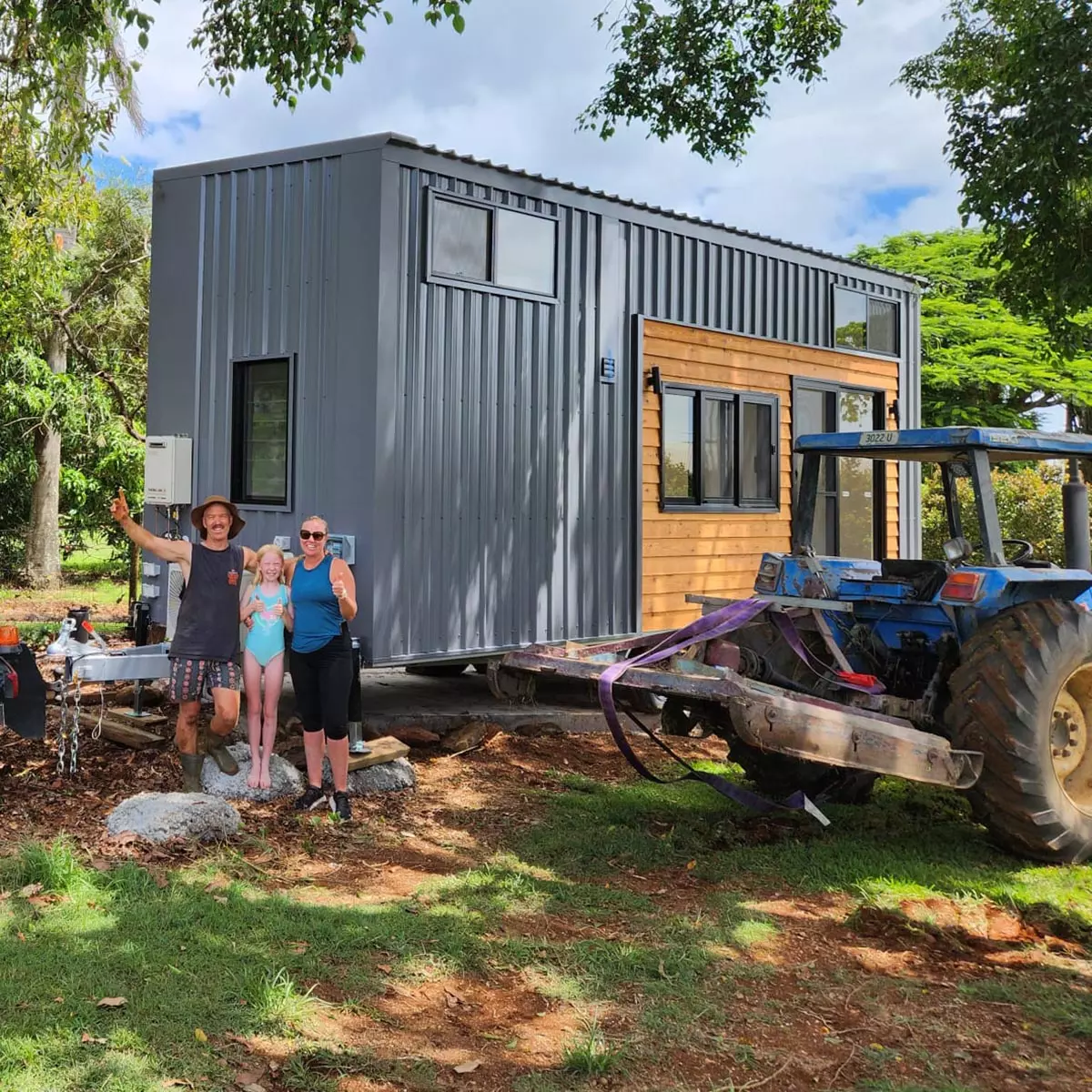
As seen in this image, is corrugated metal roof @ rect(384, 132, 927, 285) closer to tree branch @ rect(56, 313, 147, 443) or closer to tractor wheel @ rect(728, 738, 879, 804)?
tractor wheel @ rect(728, 738, 879, 804)

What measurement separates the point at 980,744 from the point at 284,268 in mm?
5494

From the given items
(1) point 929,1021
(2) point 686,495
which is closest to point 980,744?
(1) point 929,1021

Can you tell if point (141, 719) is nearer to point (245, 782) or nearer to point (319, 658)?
point (245, 782)

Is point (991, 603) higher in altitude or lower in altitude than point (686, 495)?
lower

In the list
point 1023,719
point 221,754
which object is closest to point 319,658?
point 221,754

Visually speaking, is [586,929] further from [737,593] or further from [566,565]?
[737,593]

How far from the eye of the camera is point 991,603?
5906 mm

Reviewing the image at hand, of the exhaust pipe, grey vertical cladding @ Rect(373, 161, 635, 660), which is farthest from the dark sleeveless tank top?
the exhaust pipe

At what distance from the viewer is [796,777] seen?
675 cm

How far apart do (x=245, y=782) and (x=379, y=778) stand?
820mm

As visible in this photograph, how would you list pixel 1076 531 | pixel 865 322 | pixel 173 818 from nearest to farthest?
1. pixel 173 818
2. pixel 1076 531
3. pixel 865 322

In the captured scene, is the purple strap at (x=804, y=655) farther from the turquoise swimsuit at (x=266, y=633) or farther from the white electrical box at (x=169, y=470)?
the white electrical box at (x=169, y=470)

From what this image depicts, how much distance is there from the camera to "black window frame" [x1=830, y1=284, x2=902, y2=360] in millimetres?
11289

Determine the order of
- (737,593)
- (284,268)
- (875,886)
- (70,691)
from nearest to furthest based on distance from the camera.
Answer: (875,886)
(70,691)
(284,268)
(737,593)
